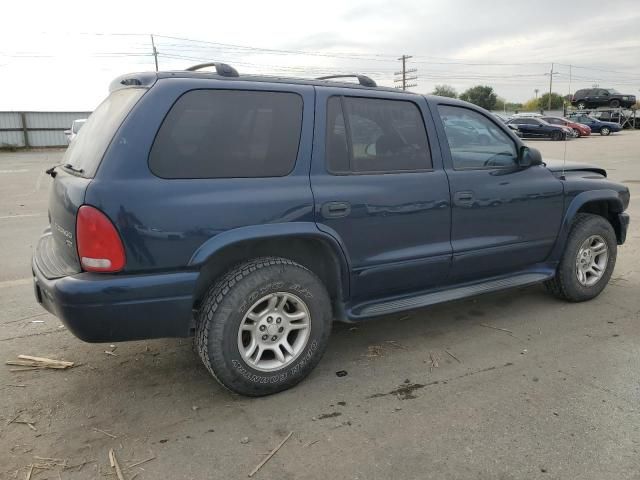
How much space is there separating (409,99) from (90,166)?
6.84 ft

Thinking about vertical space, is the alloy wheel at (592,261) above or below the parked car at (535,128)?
below

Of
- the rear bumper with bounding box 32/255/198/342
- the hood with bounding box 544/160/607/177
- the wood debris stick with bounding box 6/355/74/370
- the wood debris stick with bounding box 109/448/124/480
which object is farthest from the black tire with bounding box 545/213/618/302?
the wood debris stick with bounding box 6/355/74/370

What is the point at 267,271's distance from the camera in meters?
2.98

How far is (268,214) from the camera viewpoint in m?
2.95

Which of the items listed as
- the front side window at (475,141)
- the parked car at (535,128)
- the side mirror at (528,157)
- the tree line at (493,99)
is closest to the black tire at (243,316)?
the front side window at (475,141)

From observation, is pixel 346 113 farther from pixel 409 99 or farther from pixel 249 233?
pixel 249 233

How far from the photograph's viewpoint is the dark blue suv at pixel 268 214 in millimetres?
2699

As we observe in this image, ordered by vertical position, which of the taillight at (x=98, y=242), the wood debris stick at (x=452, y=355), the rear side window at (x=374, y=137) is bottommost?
the wood debris stick at (x=452, y=355)

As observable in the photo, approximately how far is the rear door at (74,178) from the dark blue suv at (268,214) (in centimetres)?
1

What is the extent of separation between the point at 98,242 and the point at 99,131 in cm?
74

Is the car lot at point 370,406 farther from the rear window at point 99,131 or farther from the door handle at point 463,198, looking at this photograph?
the rear window at point 99,131

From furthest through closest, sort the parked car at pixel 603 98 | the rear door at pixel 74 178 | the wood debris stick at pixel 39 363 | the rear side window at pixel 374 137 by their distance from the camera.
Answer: the parked car at pixel 603 98 → the wood debris stick at pixel 39 363 → the rear side window at pixel 374 137 → the rear door at pixel 74 178

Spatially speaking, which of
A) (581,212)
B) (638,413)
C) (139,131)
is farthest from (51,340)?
(581,212)

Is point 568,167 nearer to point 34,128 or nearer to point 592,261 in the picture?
point 592,261
